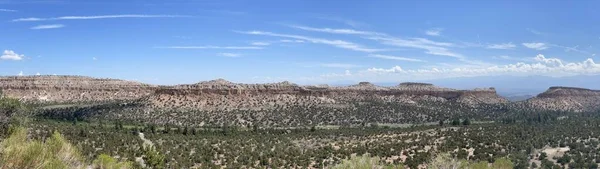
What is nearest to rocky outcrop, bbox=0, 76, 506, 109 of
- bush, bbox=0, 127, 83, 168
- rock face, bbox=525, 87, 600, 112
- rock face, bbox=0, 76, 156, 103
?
rock face, bbox=0, 76, 156, 103

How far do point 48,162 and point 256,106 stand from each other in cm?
9462

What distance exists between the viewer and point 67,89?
427 feet

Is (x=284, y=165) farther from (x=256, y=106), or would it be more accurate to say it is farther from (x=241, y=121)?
(x=256, y=106)

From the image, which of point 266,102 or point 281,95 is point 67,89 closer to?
point 266,102

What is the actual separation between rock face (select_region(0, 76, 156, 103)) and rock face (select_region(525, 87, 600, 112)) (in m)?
106

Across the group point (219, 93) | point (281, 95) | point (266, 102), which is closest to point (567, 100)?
point (281, 95)

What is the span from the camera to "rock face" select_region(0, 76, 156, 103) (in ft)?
410

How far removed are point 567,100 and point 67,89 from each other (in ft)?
449

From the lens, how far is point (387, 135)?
6353 centimetres

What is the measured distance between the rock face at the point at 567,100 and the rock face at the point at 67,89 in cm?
10634

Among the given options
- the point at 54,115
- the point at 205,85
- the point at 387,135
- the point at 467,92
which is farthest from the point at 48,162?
the point at 467,92

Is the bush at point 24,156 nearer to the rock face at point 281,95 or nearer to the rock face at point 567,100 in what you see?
the rock face at point 281,95

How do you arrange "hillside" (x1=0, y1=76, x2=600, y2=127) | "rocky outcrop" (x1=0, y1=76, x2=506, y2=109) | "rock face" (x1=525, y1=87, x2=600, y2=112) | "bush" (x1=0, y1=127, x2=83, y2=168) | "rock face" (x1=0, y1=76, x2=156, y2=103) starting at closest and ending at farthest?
"bush" (x1=0, y1=127, x2=83, y2=168)
"hillside" (x1=0, y1=76, x2=600, y2=127)
"rocky outcrop" (x1=0, y1=76, x2=506, y2=109)
"rock face" (x1=525, y1=87, x2=600, y2=112)
"rock face" (x1=0, y1=76, x2=156, y2=103)

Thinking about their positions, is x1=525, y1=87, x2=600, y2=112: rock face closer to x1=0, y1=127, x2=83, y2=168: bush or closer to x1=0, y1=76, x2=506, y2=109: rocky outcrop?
x1=0, y1=76, x2=506, y2=109: rocky outcrop
